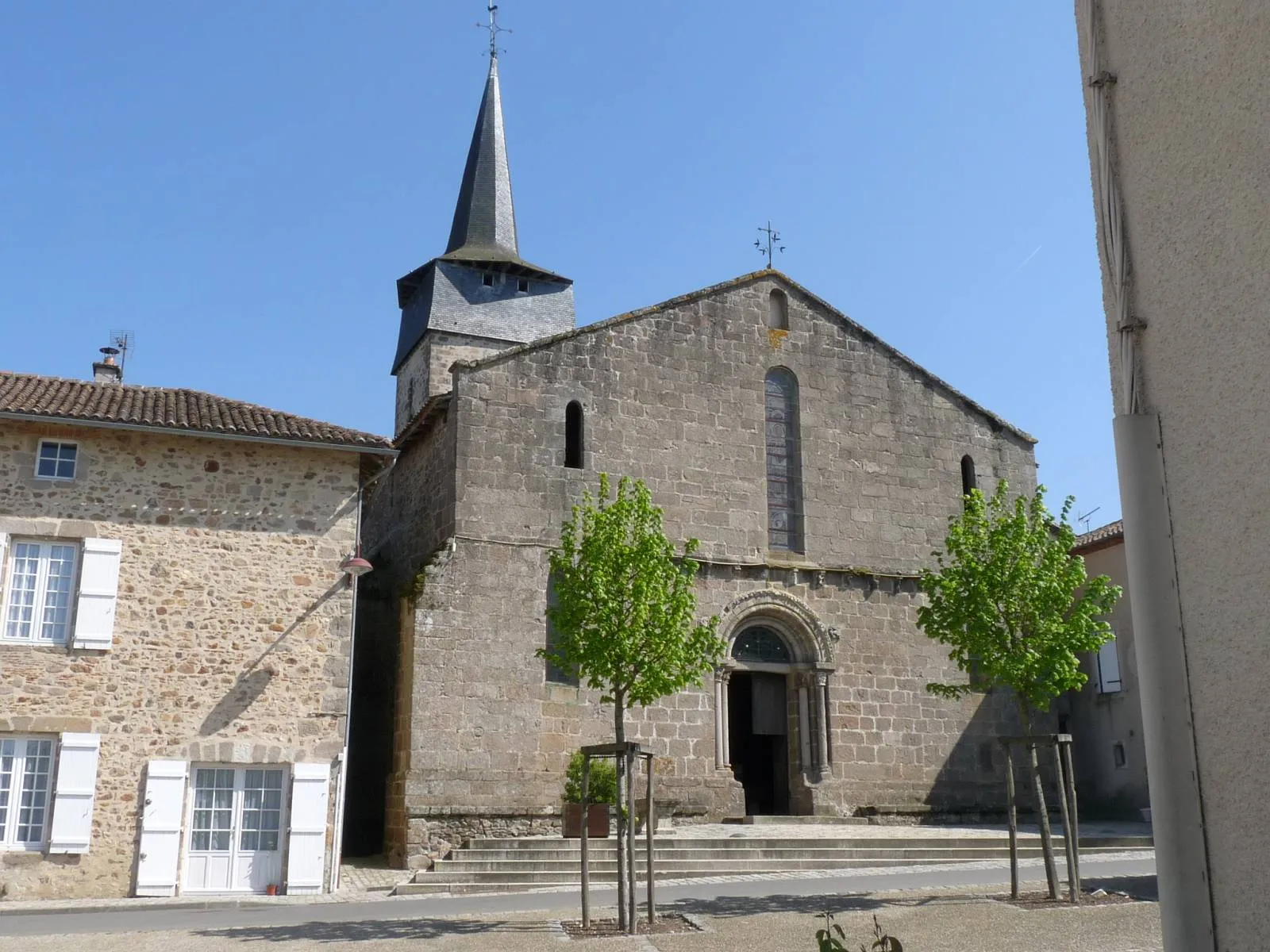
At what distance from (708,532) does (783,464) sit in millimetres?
1951

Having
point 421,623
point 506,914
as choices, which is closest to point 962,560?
point 506,914

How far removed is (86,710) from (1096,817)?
15709mm

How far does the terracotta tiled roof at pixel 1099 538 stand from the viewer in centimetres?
2073

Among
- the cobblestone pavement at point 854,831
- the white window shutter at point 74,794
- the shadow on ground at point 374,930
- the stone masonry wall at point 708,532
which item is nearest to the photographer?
the shadow on ground at point 374,930

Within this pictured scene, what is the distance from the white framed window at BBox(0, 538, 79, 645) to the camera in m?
13.2

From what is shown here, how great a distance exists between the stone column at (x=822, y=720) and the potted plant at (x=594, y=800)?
3.79 metres

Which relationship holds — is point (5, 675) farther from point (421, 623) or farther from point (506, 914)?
point (506, 914)

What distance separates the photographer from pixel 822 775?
59.2 feet

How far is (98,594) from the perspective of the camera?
13320mm

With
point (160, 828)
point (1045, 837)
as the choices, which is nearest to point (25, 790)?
point (160, 828)

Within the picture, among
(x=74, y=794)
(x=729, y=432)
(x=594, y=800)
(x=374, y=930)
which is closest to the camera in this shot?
(x=374, y=930)

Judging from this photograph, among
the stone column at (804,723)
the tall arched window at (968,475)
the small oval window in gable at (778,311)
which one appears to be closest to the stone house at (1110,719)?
the tall arched window at (968,475)

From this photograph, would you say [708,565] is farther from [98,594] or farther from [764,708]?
[98,594]

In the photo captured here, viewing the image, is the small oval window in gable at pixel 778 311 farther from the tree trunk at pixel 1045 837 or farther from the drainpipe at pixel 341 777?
the tree trunk at pixel 1045 837
